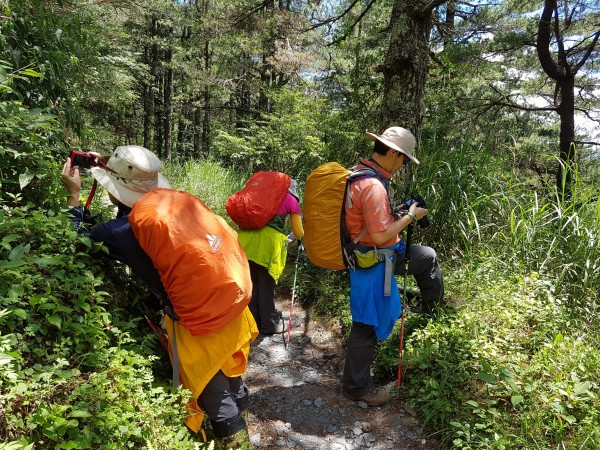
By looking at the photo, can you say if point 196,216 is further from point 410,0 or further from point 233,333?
point 410,0

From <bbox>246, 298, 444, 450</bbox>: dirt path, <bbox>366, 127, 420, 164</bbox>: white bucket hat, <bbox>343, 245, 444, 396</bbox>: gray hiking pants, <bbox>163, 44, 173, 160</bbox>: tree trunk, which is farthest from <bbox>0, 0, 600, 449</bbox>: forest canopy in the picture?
<bbox>163, 44, 173, 160</bbox>: tree trunk

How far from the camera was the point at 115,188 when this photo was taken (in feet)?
7.03

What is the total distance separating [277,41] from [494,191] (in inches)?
371

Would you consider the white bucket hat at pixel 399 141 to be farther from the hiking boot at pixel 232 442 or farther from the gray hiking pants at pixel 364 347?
the hiking boot at pixel 232 442

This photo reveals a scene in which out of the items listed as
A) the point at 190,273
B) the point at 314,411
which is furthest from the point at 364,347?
the point at 190,273

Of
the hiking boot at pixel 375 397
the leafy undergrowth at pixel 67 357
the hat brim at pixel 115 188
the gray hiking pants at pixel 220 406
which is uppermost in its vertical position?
the hat brim at pixel 115 188

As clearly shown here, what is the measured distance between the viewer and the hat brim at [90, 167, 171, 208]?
83.8 inches

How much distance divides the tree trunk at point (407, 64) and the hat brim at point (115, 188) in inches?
135

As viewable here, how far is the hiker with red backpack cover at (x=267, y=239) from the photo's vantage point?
4285mm

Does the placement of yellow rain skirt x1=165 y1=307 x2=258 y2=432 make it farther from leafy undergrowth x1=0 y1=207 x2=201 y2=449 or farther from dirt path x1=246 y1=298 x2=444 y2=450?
dirt path x1=246 y1=298 x2=444 y2=450

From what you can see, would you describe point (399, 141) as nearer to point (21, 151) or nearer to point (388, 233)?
point (388, 233)

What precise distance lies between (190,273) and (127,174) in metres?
0.79

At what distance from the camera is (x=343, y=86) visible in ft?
47.0

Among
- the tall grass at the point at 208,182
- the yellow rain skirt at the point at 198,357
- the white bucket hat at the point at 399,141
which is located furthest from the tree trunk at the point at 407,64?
the tall grass at the point at 208,182
